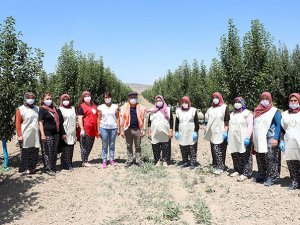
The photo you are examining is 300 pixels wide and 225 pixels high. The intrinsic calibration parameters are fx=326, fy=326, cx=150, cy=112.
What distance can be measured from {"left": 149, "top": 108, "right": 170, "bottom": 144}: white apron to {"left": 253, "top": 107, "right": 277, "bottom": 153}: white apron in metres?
2.43

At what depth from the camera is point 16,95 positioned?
8297 millimetres

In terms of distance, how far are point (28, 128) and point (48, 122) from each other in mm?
467

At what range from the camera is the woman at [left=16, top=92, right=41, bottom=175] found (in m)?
7.48

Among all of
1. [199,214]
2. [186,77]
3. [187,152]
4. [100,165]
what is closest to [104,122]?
[100,165]

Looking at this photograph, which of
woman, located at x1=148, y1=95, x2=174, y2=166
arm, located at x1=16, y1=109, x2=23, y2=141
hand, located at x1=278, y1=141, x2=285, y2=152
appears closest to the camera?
hand, located at x1=278, y1=141, x2=285, y2=152

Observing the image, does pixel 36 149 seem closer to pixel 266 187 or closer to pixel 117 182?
pixel 117 182

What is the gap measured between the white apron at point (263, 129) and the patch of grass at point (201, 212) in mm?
1684

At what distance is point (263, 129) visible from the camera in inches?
256


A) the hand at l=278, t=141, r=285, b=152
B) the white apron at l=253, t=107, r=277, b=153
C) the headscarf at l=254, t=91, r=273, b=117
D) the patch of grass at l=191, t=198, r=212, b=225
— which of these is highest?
the headscarf at l=254, t=91, r=273, b=117

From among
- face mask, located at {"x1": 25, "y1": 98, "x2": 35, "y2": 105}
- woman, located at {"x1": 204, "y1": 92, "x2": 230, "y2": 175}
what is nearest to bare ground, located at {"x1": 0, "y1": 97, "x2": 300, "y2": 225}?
woman, located at {"x1": 204, "y1": 92, "x2": 230, "y2": 175}

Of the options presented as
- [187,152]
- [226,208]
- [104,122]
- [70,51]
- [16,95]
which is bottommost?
[226,208]

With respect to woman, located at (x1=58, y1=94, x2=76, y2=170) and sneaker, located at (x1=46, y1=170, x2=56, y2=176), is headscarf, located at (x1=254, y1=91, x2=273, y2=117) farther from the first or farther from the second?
sneaker, located at (x1=46, y1=170, x2=56, y2=176)

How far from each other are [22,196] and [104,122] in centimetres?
266

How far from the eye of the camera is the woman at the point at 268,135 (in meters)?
6.39
